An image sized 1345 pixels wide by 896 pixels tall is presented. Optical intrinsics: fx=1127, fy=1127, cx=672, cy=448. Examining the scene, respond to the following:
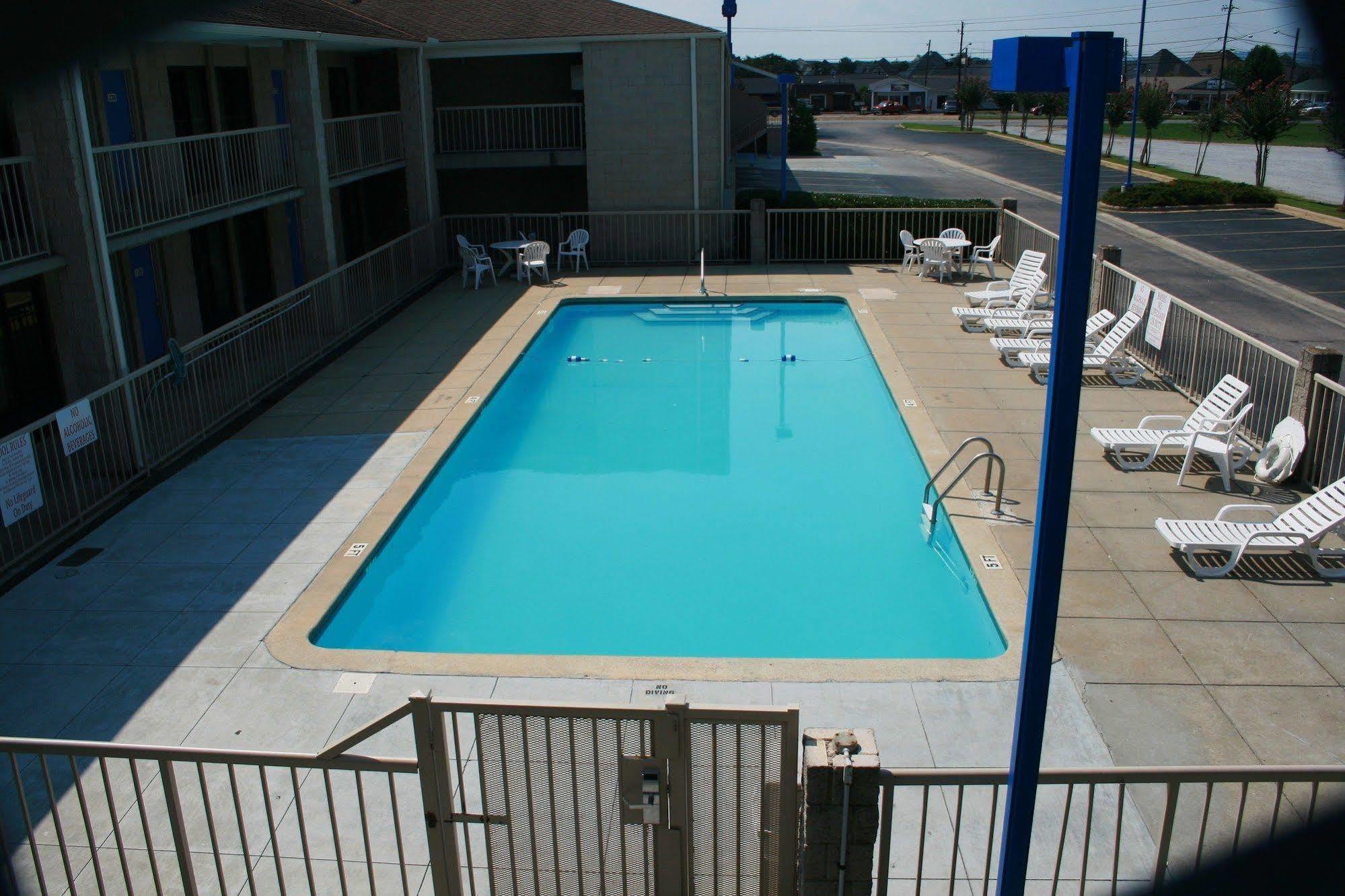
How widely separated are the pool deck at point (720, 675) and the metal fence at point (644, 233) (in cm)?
1048

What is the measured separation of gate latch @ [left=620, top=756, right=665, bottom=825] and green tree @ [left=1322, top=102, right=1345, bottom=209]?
4.30 m

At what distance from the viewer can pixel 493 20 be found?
24.4 metres

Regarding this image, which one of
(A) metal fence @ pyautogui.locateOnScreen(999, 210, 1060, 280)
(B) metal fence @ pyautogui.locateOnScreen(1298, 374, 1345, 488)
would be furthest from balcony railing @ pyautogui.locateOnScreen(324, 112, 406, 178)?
(B) metal fence @ pyautogui.locateOnScreen(1298, 374, 1345, 488)

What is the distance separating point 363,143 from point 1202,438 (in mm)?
15627

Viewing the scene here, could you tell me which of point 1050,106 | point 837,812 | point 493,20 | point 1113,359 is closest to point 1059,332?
point 837,812

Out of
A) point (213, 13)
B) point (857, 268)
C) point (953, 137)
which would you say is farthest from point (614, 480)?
point (953, 137)

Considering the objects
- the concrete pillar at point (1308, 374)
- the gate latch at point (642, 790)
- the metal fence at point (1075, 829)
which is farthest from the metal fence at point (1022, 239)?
the gate latch at point (642, 790)

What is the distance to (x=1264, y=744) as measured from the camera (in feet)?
23.8

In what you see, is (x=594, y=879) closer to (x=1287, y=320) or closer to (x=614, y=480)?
(x=614, y=480)

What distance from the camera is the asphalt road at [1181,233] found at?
2002 cm

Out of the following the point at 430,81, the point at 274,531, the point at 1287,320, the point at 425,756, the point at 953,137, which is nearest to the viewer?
the point at 425,756

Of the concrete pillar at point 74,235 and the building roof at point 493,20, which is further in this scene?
the building roof at point 493,20

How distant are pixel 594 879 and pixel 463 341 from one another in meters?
13.6

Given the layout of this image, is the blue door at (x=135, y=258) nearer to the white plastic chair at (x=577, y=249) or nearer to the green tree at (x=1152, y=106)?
the white plastic chair at (x=577, y=249)
